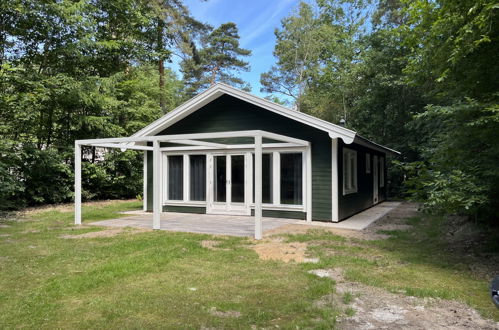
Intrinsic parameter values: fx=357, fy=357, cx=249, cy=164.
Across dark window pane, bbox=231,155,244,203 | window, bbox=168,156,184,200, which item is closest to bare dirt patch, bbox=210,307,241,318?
dark window pane, bbox=231,155,244,203

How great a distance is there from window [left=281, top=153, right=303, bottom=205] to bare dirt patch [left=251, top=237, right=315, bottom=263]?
107 inches

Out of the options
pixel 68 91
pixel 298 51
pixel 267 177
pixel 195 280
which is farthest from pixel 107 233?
pixel 298 51

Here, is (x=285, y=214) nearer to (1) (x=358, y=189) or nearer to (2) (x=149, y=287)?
(1) (x=358, y=189)

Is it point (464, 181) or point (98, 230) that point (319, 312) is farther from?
point (98, 230)

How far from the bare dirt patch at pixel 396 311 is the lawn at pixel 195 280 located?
4.6 inches

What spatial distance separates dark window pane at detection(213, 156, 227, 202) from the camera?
1009 cm

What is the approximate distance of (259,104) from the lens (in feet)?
30.4

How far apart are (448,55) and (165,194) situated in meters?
8.24

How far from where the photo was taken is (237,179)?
9.91 m

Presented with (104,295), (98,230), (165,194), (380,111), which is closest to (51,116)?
(165,194)

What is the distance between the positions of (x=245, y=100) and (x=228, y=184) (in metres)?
2.37

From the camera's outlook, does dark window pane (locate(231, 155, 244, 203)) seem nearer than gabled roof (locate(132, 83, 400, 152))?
No

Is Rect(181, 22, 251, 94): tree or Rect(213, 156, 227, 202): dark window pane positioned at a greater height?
Rect(181, 22, 251, 94): tree

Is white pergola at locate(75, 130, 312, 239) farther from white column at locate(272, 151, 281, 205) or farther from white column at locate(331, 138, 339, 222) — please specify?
white column at locate(331, 138, 339, 222)
